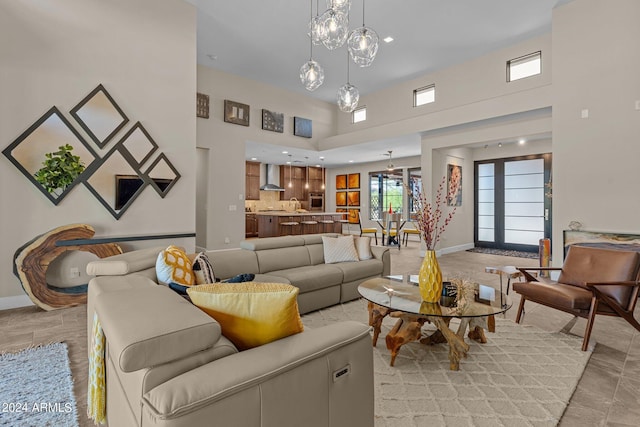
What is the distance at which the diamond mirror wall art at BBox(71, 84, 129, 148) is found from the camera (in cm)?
395

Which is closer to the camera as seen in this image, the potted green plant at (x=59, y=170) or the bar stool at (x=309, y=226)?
the potted green plant at (x=59, y=170)

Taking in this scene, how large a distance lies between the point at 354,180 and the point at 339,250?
26.2ft

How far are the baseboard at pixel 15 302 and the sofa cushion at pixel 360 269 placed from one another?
3638mm

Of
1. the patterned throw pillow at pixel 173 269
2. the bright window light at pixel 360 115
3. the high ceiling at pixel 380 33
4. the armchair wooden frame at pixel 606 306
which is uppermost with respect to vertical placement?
the high ceiling at pixel 380 33

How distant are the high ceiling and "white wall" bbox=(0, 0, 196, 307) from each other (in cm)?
94

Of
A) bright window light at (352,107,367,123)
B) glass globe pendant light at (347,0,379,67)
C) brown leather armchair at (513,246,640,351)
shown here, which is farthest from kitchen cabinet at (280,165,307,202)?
brown leather armchair at (513,246,640,351)

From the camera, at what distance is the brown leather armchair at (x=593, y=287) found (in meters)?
2.69

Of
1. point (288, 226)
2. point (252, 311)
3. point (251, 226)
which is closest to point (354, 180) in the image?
point (288, 226)

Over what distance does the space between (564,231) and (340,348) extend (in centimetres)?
495

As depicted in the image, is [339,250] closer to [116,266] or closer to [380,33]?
[116,266]

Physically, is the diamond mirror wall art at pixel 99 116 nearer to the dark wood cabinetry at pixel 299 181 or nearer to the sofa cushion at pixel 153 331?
the sofa cushion at pixel 153 331

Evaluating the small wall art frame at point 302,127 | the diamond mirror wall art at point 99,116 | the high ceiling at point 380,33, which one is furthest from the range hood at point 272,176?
the diamond mirror wall art at point 99,116

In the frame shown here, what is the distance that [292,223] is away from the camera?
355 inches

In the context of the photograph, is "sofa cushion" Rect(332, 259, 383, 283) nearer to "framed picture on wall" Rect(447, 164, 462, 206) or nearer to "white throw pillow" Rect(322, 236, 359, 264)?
"white throw pillow" Rect(322, 236, 359, 264)
